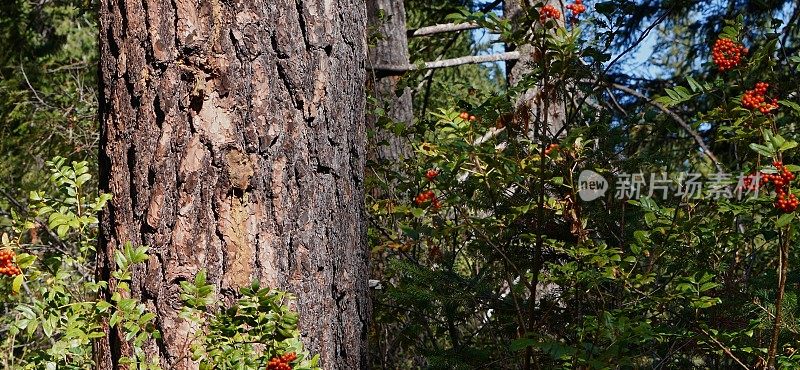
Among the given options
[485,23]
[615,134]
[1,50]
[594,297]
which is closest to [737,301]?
[594,297]

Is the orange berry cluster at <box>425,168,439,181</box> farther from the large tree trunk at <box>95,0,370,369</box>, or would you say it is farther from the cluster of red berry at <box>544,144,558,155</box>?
the large tree trunk at <box>95,0,370,369</box>

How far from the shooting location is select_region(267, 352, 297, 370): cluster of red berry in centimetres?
212

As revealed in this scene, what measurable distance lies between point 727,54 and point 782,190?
0.55 metres

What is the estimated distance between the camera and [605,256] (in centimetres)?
295

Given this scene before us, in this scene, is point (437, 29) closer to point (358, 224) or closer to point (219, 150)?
point (358, 224)

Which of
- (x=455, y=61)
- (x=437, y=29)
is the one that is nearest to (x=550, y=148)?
(x=455, y=61)

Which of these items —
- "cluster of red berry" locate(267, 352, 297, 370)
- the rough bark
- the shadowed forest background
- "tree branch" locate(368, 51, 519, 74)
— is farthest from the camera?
the rough bark

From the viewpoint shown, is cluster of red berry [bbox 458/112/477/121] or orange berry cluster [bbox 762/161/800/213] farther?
cluster of red berry [bbox 458/112/477/121]

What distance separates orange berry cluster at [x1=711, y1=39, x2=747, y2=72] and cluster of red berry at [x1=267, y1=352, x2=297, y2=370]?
172 cm

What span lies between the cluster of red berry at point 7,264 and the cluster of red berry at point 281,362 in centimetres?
64

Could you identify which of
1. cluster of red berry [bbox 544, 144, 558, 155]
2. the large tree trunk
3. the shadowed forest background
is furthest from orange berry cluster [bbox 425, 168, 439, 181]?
the large tree trunk

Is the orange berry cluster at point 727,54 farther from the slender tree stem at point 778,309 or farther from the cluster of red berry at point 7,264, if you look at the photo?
the cluster of red berry at point 7,264

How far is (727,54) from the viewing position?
10.1ft

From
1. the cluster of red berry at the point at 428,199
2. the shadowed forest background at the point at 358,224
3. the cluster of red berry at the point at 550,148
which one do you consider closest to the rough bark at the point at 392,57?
the shadowed forest background at the point at 358,224
